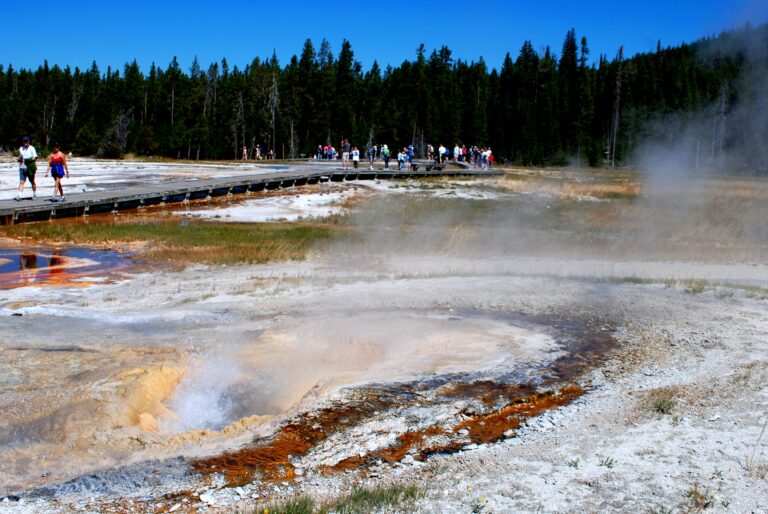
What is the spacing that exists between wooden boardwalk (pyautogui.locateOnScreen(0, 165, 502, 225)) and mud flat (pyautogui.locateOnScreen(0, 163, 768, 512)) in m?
8.73

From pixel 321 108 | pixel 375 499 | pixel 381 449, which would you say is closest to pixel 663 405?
pixel 381 449

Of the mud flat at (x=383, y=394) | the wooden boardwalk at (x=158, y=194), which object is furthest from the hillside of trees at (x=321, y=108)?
the mud flat at (x=383, y=394)

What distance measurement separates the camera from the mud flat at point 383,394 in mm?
4355

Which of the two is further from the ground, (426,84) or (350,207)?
(426,84)

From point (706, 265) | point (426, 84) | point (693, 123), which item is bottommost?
point (706, 265)

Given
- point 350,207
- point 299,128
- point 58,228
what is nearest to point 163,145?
point 299,128

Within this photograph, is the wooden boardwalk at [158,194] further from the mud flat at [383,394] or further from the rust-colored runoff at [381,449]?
the rust-colored runoff at [381,449]

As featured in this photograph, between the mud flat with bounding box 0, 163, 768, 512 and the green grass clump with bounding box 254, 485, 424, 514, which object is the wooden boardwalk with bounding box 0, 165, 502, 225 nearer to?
the mud flat with bounding box 0, 163, 768, 512

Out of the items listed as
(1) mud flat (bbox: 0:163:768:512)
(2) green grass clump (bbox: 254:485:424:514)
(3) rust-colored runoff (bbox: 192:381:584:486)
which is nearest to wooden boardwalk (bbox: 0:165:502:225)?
(1) mud flat (bbox: 0:163:768:512)

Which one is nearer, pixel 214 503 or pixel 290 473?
pixel 214 503

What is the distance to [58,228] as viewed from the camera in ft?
54.1

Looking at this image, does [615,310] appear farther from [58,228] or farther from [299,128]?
[299,128]

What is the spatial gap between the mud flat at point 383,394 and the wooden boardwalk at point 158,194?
8.73 meters

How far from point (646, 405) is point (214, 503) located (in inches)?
127
